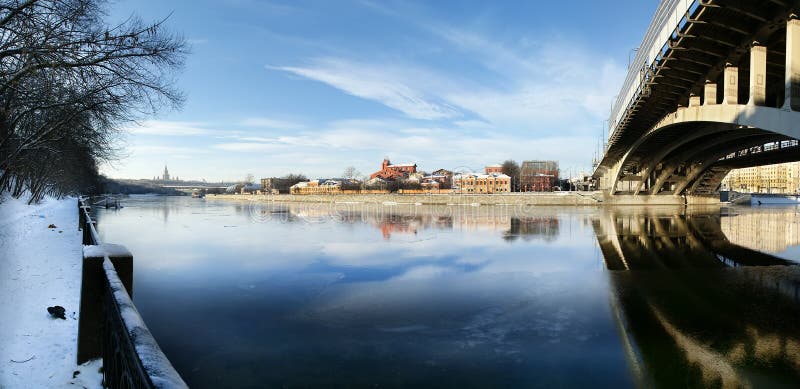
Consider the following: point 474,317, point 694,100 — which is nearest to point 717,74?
point 694,100

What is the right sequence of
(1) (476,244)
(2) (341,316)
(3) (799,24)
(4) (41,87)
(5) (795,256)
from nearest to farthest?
(2) (341,316)
(4) (41,87)
(3) (799,24)
(5) (795,256)
(1) (476,244)

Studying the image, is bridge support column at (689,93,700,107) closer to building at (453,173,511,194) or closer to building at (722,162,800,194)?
building at (453,173,511,194)

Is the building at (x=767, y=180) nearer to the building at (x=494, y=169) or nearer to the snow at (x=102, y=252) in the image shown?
the building at (x=494, y=169)

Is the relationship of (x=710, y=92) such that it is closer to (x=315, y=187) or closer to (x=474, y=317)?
(x=474, y=317)

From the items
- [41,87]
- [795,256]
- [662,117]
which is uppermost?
[662,117]

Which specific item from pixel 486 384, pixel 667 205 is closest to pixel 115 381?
pixel 486 384

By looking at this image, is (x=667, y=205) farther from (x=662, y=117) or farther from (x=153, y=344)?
(x=153, y=344)

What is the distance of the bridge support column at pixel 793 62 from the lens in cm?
1288

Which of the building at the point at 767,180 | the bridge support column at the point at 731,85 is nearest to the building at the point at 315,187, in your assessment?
the building at the point at 767,180

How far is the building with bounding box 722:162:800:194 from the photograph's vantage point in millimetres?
127688

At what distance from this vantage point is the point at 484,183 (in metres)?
130

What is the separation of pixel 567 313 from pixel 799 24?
36.4ft

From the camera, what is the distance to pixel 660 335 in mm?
7789

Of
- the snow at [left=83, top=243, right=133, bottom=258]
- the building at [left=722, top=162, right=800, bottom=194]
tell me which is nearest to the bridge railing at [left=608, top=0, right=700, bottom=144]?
the snow at [left=83, top=243, right=133, bottom=258]
